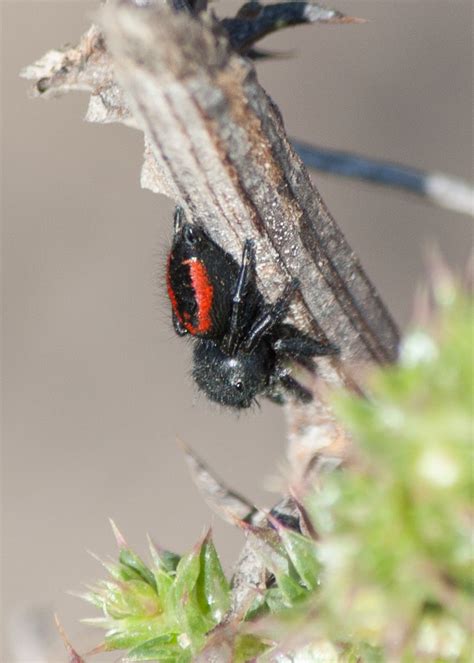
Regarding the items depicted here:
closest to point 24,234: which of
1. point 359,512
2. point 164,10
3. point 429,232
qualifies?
point 429,232

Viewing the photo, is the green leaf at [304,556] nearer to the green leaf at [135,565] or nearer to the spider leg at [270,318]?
the green leaf at [135,565]

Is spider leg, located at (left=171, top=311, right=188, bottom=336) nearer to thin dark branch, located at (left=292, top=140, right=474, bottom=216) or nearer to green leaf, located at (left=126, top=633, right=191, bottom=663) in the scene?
thin dark branch, located at (left=292, top=140, right=474, bottom=216)

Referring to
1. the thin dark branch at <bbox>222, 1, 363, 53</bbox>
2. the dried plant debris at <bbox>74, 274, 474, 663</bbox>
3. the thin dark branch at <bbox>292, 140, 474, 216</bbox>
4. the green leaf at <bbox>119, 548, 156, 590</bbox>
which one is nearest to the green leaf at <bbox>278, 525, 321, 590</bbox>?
the dried plant debris at <bbox>74, 274, 474, 663</bbox>

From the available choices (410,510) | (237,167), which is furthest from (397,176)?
(410,510)

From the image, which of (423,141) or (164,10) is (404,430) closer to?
(164,10)

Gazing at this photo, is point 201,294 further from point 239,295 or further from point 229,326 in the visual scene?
point 239,295
